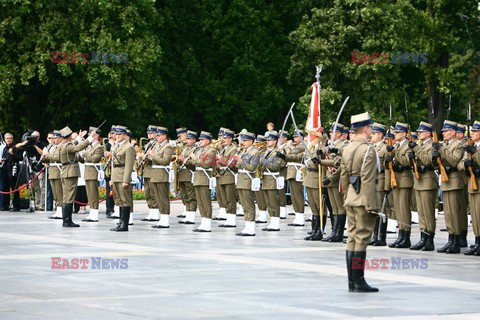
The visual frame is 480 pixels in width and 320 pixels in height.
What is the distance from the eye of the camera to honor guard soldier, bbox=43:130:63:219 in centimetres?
2573

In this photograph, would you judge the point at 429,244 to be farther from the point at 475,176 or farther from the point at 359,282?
the point at 359,282

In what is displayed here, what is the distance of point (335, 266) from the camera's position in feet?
52.5

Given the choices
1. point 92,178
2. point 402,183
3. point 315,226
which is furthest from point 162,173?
point 402,183

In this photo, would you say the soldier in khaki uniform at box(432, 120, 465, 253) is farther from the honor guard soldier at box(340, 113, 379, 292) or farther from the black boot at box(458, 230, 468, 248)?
the honor guard soldier at box(340, 113, 379, 292)

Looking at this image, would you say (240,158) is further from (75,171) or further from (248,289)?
(248,289)

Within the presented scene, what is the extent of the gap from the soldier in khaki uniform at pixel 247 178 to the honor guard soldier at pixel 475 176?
203 inches

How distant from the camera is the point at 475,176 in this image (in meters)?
18.1

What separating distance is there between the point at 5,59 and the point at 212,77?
12.0m

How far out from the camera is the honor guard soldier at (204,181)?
23.0 m

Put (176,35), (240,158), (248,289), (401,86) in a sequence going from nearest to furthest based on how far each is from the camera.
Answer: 1. (248,289)
2. (240,158)
3. (176,35)
4. (401,86)

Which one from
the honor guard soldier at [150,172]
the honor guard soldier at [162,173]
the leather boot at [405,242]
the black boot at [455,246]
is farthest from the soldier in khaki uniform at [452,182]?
the honor guard soldier at [150,172]

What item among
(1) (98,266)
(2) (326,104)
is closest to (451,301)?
(1) (98,266)

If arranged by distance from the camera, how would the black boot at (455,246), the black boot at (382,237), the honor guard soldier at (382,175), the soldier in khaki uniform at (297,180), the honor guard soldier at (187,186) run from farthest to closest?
the honor guard soldier at (187,186), the soldier in khaki uniform at (297,180), the black boot at (382,237), the honor guard soldier at (382,175), the black boot at (455,246)

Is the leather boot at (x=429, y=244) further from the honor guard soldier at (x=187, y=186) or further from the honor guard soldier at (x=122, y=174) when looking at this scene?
the honor guard soldier at (x=187, y=186)
